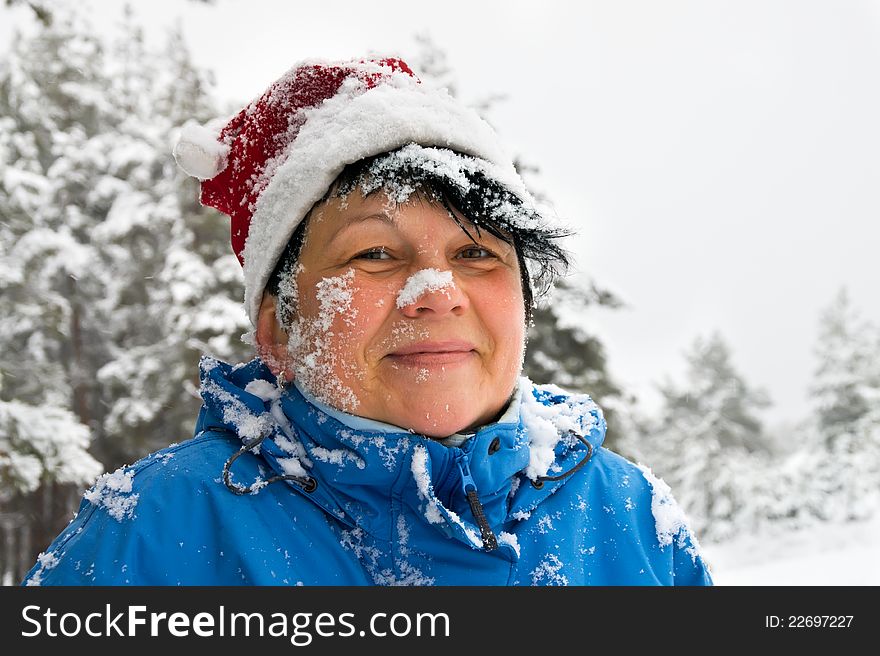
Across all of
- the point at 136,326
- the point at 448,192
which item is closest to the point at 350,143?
the point at 448,192

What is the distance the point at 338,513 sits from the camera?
1.65 meters

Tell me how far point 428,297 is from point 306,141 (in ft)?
1.88

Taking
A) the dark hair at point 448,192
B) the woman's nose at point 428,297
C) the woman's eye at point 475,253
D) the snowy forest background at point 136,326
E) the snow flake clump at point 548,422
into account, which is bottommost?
the snow flake clump at point 548,422

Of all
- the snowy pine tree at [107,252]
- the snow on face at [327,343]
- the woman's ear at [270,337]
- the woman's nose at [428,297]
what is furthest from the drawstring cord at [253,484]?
the snowy pine tree at [107,252]

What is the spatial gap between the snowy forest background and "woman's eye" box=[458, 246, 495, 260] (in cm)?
86

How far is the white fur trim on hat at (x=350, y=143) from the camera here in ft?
5.77

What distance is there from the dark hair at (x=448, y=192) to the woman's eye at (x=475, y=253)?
1.9 inches

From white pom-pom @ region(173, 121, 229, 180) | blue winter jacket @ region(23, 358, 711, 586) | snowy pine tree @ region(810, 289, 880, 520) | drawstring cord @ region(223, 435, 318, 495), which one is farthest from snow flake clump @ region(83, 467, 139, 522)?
snowy pine tree @ region(810, 289, 880, 520)

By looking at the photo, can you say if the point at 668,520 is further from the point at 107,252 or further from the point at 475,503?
the point at 107,252

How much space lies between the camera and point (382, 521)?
1634 mm

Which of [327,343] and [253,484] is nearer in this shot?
[253,484]

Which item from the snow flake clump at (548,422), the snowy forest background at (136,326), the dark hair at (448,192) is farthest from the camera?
the snowy forest background at (136,326)

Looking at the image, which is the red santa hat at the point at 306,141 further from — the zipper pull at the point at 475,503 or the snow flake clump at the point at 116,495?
the zipper pull at the point at 475,503

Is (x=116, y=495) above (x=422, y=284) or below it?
below
